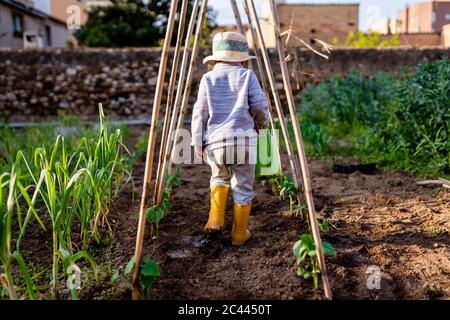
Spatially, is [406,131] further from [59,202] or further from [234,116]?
[59,202]

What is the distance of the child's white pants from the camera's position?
2539 millimetres

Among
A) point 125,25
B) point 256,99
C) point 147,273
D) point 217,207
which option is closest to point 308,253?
point 147,273

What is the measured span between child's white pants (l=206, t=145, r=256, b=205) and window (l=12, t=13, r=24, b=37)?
1589 cm

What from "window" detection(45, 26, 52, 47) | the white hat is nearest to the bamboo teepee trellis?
the white hat

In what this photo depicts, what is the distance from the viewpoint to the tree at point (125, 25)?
17078 mm

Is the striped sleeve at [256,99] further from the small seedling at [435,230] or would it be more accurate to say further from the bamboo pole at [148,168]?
the small seedling at [435,230]

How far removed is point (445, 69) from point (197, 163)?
8.49ft

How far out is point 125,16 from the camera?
17562 millimetres

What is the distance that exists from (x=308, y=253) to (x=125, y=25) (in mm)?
16331

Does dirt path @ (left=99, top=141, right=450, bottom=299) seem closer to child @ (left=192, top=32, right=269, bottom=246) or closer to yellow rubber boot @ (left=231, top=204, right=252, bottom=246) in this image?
yellow rubber boot @ (left=231, top=204, right=252, bottom=246)

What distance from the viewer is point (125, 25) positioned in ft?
55.4

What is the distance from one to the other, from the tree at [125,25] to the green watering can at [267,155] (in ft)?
49.8
